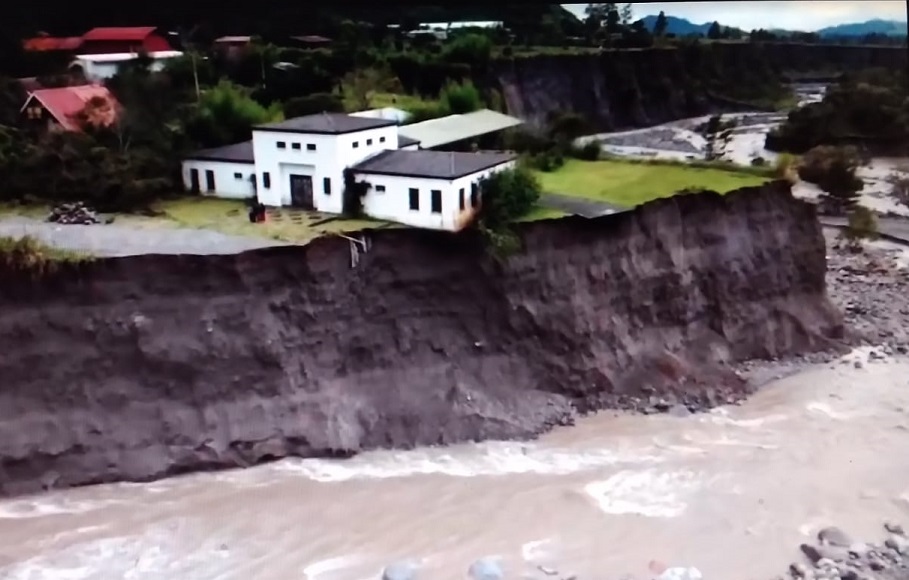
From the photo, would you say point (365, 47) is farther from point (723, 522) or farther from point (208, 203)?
point (723, 522)

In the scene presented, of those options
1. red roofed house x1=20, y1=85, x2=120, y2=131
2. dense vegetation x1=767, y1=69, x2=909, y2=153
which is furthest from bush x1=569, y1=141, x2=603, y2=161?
red roofed house x1=20, y1=85, x2=120, y2=131

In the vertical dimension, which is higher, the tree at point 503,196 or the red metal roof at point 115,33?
the red metal roof at point 115,33

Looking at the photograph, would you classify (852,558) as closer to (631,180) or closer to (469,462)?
(469,462)

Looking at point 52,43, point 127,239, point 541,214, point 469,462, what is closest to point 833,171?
point 541,214

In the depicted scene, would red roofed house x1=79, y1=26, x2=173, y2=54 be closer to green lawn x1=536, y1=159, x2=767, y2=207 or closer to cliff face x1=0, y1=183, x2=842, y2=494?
cliff face x1=0, y1=183, x2=842, y2=494

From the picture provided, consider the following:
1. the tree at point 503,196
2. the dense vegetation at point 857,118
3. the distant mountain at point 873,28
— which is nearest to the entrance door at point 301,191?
the tree at point 503,196

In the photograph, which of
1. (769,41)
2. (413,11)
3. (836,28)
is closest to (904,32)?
(836,28)

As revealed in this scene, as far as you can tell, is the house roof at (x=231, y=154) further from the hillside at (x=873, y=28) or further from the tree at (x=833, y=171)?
the tree at (x=833, y=171)
